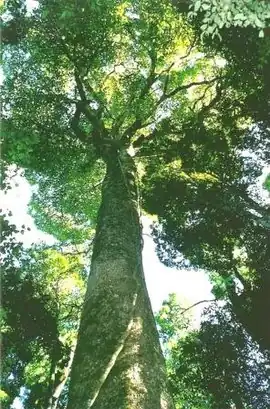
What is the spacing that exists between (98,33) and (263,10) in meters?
9.19

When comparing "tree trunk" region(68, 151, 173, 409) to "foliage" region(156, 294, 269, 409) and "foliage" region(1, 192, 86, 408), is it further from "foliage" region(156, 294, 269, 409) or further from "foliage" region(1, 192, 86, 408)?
"foliage" region(156, 294, 269, 409)

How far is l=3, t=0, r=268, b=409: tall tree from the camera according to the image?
927 centimetres

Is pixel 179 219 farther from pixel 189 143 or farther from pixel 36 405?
pixel 36 405

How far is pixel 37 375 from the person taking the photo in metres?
18.1

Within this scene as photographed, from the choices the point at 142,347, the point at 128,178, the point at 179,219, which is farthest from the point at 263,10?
the point at 179,219

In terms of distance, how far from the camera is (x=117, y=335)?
19.3ft

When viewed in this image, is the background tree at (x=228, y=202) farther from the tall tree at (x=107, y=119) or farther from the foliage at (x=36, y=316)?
the foliage at (x=36, y=316)

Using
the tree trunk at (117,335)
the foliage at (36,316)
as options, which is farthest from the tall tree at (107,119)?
the foliage at (36,316)

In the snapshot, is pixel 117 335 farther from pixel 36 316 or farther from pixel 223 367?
pixel 36 316

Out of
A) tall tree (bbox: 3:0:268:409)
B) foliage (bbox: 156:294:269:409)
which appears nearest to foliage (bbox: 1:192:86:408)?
tall tree (bbox: 3:0:268:409)

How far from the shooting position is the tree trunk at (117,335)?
16.9 feet

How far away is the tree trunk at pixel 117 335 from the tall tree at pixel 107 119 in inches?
1.6

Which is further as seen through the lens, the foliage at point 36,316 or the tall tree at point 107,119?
the foliage at point 36,316

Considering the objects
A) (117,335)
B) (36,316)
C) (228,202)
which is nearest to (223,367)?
(228,202)
